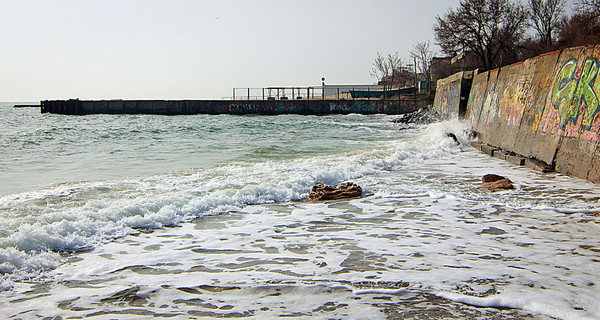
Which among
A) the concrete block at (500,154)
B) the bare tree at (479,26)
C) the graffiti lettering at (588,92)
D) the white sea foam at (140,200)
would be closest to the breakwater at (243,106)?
the bare tree at (479,26)

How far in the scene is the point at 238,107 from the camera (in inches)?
2143

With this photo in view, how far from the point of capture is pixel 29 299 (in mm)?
3170

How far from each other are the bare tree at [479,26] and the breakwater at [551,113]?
26535mm

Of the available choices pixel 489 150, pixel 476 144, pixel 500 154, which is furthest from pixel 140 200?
pixel 476 144

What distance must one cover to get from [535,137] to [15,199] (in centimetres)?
→ 907

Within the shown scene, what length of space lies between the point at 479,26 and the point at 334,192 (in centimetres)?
3603

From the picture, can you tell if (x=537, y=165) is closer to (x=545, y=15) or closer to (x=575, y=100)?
(x=575, y=100)

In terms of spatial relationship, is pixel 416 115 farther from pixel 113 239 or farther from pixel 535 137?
pixel 113 239

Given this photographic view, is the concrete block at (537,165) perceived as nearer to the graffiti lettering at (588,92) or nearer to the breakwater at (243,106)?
the graffiti lettering at (588,92)

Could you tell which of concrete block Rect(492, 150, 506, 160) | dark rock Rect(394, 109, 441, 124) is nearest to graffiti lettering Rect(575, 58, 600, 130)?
concrete block Rect(492, 150, 506, 160)

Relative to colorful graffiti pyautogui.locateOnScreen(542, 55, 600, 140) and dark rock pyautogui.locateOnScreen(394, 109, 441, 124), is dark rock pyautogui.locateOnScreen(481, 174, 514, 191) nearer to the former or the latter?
colorful graffiti pyautogui.locateOnScreen(542, 55, 600, 140)

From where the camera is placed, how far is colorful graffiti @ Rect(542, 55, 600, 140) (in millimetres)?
7082

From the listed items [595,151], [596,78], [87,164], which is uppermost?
[596,78]

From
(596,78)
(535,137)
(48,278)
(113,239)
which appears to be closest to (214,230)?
(113,239)
